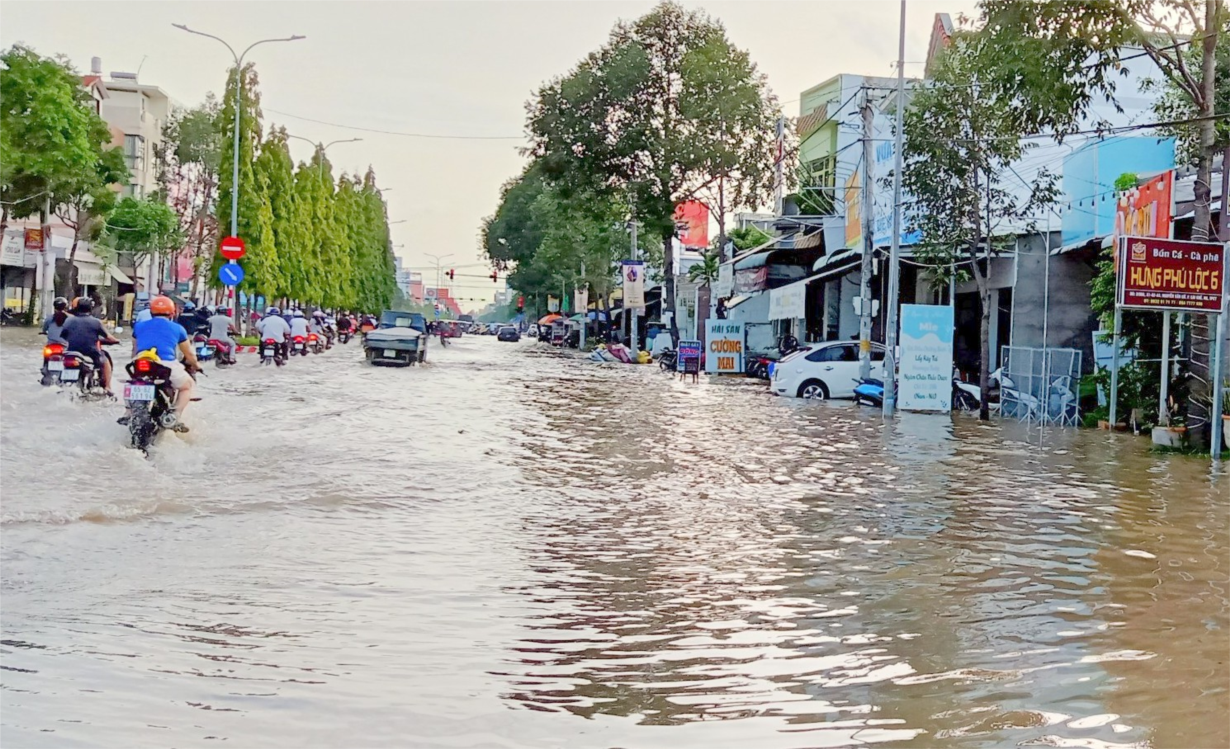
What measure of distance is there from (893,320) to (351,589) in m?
22.1

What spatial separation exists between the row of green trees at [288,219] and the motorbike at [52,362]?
3721 cm

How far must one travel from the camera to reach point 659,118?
5716 cm

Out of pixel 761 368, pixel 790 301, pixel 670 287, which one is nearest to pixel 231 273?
pixel 670 287

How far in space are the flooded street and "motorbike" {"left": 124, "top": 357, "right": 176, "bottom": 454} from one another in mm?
266

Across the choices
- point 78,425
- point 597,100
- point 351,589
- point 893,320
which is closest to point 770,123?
point 597,100

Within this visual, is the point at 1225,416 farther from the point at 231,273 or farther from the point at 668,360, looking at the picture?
the point at 231,273

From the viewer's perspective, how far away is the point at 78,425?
16.1 meters

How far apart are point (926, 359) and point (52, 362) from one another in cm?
Result: 1692

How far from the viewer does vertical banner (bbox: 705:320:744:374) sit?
4609cm

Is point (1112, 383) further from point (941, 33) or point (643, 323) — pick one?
point (643, 323)

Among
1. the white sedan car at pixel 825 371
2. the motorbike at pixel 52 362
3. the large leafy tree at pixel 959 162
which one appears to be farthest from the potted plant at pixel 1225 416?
the motorbike at pixel 52 362

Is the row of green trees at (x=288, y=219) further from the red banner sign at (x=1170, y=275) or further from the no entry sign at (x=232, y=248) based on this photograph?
the red banner sign at (x=1170, y=275)

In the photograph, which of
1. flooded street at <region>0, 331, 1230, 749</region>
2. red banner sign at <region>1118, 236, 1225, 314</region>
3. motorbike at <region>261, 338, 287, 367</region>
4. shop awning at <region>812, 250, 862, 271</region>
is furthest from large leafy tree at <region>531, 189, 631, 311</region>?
flooded street at <region>0, 331, 1230, 749</region>

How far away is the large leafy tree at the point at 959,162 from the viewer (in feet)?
86.5
